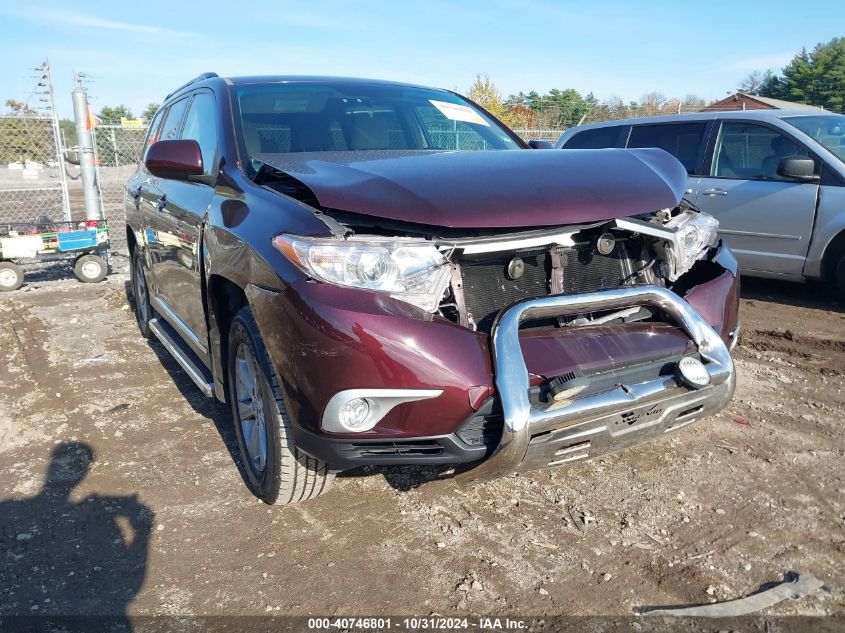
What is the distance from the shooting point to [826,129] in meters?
6.35

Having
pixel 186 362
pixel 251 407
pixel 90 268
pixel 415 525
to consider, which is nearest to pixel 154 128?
pixel 186 362

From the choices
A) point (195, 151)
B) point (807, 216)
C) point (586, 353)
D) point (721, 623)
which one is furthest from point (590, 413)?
point (807, 216)

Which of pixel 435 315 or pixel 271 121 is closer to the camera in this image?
pixel 435 315

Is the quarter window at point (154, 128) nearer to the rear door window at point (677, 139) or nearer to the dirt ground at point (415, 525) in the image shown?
the dirt ground at point (415, 525)

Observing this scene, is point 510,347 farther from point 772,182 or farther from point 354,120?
point 772,182

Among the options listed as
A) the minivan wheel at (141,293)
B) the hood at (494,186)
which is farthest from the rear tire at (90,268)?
the hood at (494,186)

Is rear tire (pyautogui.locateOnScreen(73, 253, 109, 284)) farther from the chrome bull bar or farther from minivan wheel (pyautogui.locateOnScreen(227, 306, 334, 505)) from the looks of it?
the chrome bull bar

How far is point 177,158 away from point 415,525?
1.98m

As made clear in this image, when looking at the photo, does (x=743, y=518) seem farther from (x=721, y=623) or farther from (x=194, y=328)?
(x=194, y=328)

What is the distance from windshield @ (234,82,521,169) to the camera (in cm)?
341

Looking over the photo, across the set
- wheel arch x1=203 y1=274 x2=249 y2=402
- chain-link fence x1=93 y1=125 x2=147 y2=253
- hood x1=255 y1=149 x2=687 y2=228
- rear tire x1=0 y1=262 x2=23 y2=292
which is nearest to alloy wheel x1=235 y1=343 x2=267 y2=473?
wheel arch x1=203 y1=274 x2=249 y2=402

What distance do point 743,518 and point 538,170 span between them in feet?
5.37

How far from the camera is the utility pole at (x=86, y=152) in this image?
26.9 ft

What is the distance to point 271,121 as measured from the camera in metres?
3.45
